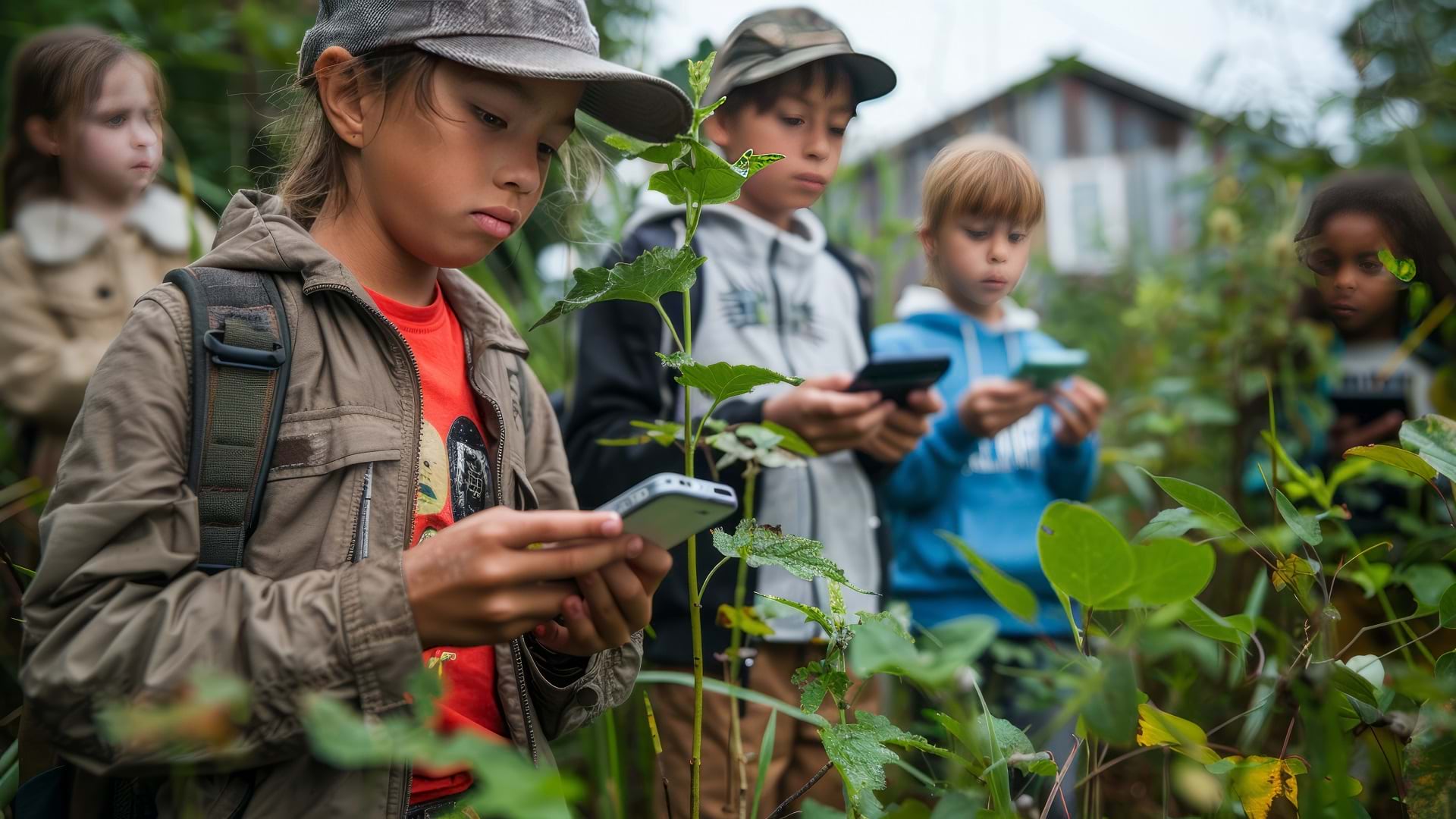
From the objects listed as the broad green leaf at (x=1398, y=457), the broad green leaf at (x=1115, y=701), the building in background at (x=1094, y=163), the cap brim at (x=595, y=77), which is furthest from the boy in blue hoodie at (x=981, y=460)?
the building in background at (x=1094, y=163)

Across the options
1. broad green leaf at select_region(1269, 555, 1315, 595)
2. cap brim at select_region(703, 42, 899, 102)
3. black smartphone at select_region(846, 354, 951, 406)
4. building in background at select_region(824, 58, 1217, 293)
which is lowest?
broad green leaf at select_region(1269, 555, 1315, 595)

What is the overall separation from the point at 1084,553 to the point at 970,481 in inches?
52.8

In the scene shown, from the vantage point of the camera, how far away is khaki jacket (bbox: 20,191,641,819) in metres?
0.83

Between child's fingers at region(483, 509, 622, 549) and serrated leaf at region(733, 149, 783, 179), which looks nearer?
child's fingers at region(483, 509, 622, 549)

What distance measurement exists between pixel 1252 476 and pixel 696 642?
215cm

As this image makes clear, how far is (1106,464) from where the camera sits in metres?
3.46

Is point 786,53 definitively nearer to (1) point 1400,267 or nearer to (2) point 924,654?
(1) point 1400,267

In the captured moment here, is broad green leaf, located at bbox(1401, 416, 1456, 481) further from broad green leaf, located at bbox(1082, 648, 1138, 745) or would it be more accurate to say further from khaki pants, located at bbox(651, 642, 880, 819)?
khaki pants, located at bbox(651, 642, 880, 819)

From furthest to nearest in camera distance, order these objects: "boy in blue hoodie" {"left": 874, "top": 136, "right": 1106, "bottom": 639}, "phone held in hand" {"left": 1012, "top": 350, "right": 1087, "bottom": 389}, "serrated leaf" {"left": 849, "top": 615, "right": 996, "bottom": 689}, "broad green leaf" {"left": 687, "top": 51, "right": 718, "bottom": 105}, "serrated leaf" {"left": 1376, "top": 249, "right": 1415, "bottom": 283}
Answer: "boy in blue hoodie" {"left": 874, "top": 136, "right": 1106, "bottom": 639}, "phone held in hand" {"left": 1012, "top": 350, "right": 1087, "bottom": 389}, "serrated leaf" {"left": 1376, "top": 249, "right": 1415, "bottom": 283}, "broad green leaf" {"left": 687, "top": 51, "right": 718, "bottom": 105}, "serrated leaf" {"left": 849, "top": 615, "right": 996, "bottom": 689}

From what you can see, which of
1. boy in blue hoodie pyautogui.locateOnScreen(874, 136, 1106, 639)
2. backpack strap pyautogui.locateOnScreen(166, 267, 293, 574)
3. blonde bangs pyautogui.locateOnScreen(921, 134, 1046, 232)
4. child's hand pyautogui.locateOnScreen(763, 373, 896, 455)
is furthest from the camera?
boy in blue hoodie pyautogui.locateOnScreen(874, 136, 1106, 639)

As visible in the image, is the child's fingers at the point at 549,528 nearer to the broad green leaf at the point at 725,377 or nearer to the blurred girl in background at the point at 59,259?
the broad green leaf at the point at 725,377

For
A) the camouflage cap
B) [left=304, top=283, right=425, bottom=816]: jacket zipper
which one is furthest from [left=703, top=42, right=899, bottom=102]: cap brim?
[left=304, top=283, right=425, bottom=816]: jacket zipper

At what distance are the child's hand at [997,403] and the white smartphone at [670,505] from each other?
3.80ft

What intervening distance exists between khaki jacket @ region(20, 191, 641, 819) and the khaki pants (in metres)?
0.75
